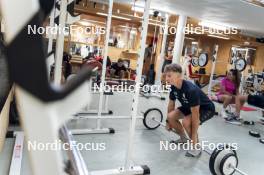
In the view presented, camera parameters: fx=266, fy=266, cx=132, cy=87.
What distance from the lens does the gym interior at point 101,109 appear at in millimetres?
403

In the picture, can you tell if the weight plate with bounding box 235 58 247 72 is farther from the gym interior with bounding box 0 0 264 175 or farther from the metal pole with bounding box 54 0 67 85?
the metal pole with bounding box 54 0 67 85

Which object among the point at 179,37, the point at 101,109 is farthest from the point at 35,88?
the point at 179,37

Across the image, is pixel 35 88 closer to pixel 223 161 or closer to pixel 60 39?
pixel 60 39

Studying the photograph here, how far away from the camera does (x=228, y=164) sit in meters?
2.81

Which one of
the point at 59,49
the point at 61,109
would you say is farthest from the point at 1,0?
the point at 59,49

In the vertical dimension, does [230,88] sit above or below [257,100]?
above

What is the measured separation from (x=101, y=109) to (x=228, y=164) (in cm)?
186

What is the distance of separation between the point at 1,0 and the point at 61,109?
0.19m

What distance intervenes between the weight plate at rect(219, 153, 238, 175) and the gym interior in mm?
11

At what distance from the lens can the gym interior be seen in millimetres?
403

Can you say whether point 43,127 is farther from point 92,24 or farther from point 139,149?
point 92,24

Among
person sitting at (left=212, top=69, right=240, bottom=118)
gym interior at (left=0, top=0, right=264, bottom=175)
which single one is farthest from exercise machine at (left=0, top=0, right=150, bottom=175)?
person sitting at (left=212, top=69, right=240, bottom=118)

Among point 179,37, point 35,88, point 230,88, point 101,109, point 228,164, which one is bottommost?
point 228,164

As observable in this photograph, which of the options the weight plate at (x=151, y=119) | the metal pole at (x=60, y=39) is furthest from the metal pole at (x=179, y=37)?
the metal pole at (x=60, y=39)
